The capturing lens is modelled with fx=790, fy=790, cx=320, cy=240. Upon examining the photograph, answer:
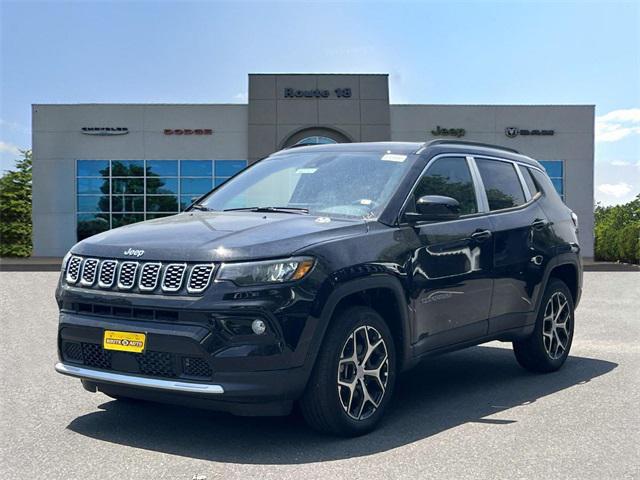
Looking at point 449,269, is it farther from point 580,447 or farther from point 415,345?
point 580,447

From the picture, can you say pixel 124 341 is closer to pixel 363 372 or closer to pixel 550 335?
pixel 363 372

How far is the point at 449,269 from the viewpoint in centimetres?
564

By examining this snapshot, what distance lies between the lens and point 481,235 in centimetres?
610

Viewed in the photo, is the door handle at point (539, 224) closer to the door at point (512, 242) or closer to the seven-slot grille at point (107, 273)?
the door at point (512, 242)

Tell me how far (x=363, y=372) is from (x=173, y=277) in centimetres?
134

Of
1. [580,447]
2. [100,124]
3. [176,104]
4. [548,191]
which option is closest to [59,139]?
[100,124]

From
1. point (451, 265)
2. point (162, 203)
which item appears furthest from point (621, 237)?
point (451, 265)

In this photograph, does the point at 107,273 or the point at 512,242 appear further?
the point at 512,242

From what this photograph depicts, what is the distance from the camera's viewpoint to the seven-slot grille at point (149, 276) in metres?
4.48

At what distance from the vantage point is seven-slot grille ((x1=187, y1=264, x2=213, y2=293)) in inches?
173

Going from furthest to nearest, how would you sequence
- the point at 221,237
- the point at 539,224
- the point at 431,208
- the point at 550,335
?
the point at 550,335, the point at 539,224, the point at 431,208, the point at 221,237

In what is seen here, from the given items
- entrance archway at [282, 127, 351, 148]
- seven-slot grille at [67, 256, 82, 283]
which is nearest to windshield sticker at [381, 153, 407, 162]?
seven-slot grille at [67, 256, 82, 283]

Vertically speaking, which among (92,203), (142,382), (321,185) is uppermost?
(92,203)

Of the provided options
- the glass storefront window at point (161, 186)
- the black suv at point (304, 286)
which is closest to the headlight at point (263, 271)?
the black suv at point (304, 286)
